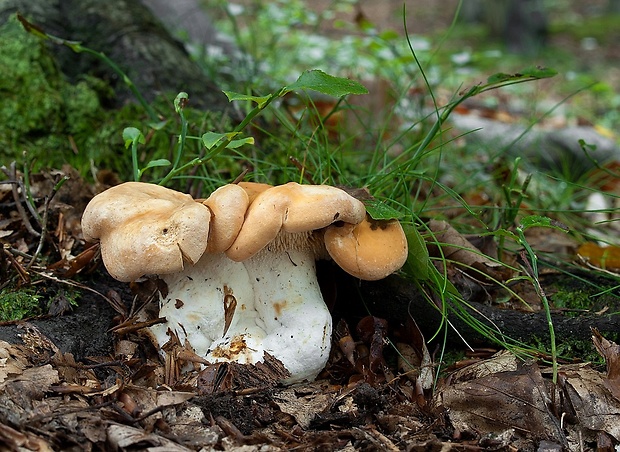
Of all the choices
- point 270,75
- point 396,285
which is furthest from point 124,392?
point 270,75

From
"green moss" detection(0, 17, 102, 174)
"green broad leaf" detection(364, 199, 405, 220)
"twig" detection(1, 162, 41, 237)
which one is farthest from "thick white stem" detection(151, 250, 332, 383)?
"green moss" detection(0, 17, 102, 174)

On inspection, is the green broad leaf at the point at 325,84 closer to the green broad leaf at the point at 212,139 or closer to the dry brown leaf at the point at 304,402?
the green broad leaf at the point at 212,139

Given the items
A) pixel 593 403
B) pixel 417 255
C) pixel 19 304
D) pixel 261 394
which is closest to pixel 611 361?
pixel 593 403

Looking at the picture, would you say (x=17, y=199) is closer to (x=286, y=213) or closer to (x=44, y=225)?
(x=44, y=225)

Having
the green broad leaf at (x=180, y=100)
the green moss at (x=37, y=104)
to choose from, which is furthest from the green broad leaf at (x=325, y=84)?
the green moss at (x=37, y=104)

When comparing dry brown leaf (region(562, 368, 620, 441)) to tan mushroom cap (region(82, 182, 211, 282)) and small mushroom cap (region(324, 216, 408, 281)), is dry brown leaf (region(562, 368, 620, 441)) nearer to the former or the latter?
small mushroom cap (region(324, 216, 408, 281))

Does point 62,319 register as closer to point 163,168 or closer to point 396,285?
point 163,168
